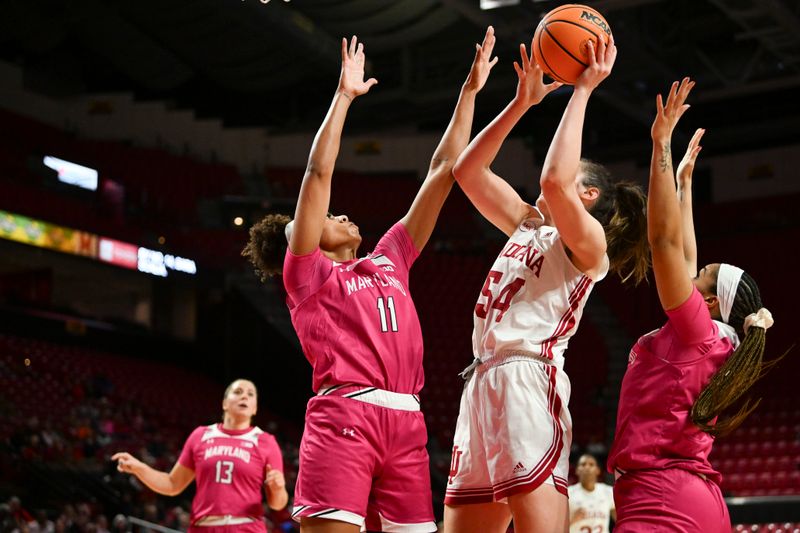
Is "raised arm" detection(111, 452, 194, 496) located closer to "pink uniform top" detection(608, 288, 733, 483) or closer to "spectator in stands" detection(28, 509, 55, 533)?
"pink uniform top" detection(608, 288, 733, 483)

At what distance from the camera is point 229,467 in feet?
21.5

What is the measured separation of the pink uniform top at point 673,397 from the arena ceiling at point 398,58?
11.1m

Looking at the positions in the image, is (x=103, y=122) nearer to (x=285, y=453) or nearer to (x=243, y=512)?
(x=285, y=453)

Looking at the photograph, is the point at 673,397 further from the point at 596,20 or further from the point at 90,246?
the point at 90,246

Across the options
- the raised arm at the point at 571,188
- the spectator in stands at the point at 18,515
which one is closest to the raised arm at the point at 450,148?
the raised arm at the point at 571,188

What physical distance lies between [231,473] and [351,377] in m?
3.18

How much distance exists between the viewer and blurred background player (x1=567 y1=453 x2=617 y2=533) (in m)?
8.57

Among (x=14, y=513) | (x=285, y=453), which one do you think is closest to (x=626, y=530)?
(x=14, y=513)

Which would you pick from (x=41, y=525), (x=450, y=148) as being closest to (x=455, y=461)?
(x=450, y=148)

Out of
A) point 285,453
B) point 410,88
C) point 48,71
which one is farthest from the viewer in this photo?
point 48,71

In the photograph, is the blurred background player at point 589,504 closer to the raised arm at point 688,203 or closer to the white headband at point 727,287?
the raised arm at point 688,203

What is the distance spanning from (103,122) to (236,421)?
59.3ft

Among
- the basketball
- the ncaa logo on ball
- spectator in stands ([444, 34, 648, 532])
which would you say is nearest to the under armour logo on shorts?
spectator in stands ([444, 34, 648, 532])

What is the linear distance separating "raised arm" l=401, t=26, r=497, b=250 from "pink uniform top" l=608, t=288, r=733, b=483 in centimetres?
120
